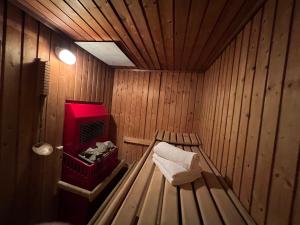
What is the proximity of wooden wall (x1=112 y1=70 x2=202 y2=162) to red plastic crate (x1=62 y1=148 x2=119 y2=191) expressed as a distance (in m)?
1.55

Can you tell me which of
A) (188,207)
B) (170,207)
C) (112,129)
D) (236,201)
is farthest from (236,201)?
(112,129)

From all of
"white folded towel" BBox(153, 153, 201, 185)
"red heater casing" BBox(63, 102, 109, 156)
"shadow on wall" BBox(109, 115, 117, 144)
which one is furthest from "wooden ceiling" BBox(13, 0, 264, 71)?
"shadow on wall" BBox(109, 115, 117, 144)

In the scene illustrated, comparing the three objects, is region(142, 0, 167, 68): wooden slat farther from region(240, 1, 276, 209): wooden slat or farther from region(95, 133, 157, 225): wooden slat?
region(95, 133, 157, 225): wooden slat

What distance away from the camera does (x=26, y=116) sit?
1.83 meters

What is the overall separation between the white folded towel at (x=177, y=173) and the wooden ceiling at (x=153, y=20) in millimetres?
1388

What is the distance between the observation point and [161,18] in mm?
1623

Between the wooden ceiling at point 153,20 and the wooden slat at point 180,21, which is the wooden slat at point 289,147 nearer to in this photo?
the wooden ceiling at point 153,20

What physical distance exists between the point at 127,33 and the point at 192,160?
1.64 meters

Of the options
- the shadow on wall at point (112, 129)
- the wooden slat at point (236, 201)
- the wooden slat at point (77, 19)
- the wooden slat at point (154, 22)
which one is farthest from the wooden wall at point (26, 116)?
the wooden slat at point (236, 201)

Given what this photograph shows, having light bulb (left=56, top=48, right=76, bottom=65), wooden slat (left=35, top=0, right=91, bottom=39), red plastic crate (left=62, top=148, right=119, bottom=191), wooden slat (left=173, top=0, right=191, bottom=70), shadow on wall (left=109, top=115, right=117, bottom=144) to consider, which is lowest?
red plastic crate (left=62, top=148, right=119, bottom=191)

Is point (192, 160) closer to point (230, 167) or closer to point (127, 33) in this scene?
point (230, 167)

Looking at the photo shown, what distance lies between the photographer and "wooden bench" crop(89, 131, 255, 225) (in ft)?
3.12

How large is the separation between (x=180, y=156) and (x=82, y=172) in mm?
1495

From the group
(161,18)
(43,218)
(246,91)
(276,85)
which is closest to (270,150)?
(276,85)
